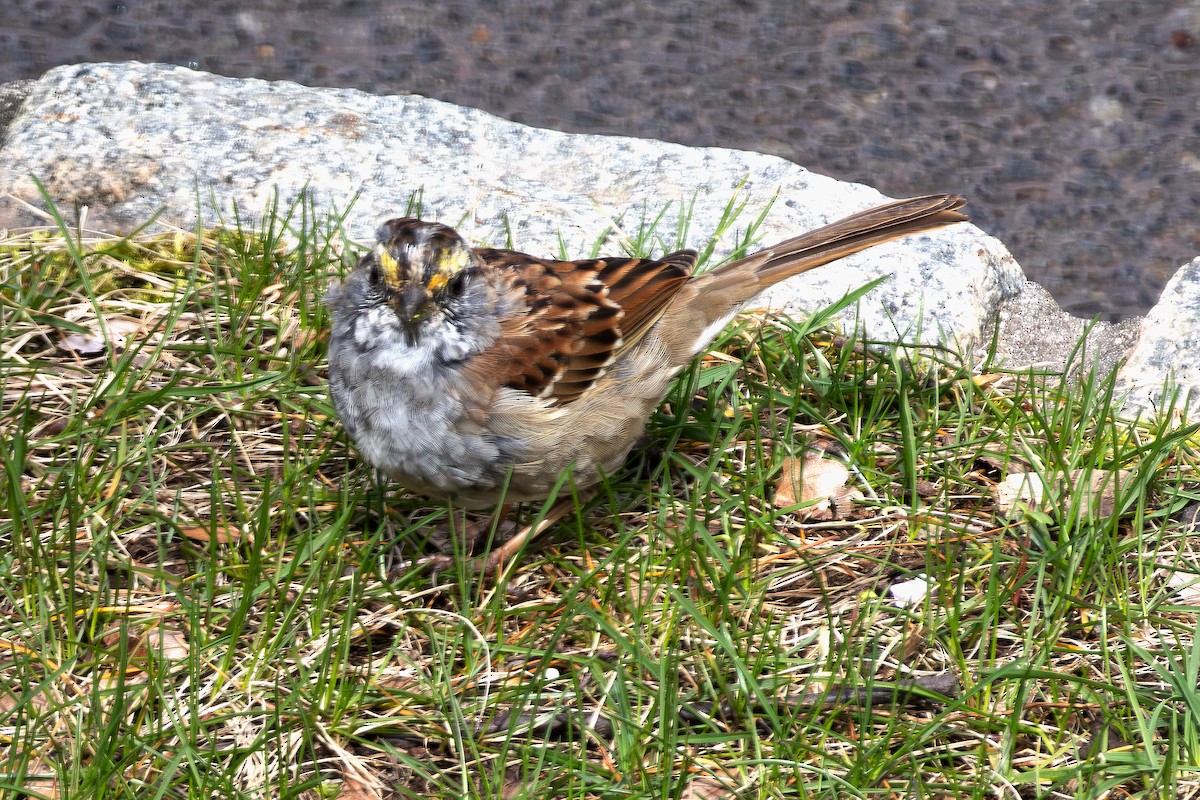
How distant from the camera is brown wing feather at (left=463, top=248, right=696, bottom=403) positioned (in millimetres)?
3820

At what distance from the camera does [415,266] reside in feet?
11.7

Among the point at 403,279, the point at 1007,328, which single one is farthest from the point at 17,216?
the point at 1007,328

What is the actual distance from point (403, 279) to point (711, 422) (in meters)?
1.20

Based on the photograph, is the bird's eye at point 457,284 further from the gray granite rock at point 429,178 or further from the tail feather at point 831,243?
the gray granite rock at point 429,178

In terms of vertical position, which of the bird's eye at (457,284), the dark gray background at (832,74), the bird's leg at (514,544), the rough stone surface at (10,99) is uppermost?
the dark gray background at (832,74)

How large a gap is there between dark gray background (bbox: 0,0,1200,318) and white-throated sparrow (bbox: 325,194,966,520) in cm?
303

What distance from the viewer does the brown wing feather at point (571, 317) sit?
150 inches

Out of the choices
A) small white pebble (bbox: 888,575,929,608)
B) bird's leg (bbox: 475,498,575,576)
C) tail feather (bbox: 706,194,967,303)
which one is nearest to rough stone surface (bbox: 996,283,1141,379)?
tail feather (bbox: 706,194,967,303)

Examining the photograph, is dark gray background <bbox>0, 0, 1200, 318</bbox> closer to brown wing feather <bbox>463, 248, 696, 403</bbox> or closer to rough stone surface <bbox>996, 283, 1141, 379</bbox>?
rough stone surface <bbox>996, 283, 1141, 379</bbox>

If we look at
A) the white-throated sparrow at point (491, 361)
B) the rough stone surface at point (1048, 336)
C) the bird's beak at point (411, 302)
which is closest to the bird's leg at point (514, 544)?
the white-throated sparrow at point (491, 361)

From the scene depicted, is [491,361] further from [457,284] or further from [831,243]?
[831,243]

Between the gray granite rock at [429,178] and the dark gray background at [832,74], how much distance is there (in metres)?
1.21

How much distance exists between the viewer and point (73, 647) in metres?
3.38

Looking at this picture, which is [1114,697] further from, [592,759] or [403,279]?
[403,279]
